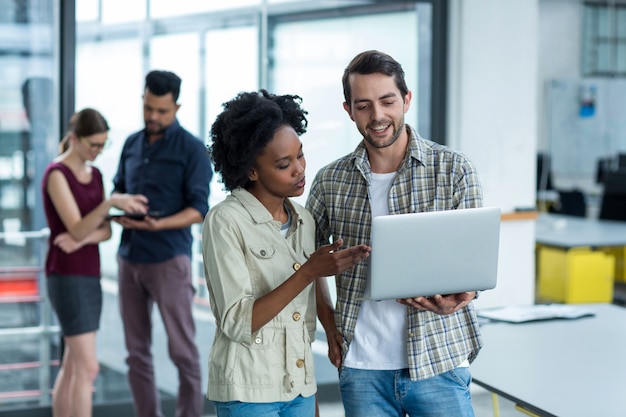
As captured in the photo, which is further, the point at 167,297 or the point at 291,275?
the point at 167,297

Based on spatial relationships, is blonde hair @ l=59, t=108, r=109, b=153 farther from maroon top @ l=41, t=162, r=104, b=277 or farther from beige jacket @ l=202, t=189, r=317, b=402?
beige jacket @ l=202, t=189, r=317, b=402

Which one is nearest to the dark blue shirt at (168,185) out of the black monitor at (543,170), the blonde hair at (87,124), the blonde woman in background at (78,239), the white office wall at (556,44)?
the blonde woman in background at (78,239)

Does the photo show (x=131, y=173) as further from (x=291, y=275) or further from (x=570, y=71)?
(x=570, y=71)

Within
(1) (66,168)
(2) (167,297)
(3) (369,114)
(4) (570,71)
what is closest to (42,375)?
(2) (167,297)

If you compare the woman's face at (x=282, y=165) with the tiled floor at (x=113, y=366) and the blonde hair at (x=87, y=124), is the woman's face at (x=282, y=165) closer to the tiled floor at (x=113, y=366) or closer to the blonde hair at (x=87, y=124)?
the blonde hair at (x=87, y=124)

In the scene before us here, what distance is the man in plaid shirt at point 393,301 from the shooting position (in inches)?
85.6

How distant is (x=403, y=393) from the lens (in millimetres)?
2221

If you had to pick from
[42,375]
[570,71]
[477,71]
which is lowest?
[42,375]

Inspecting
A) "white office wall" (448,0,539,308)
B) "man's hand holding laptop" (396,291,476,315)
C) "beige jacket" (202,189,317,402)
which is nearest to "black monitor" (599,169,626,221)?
"white office wall" (448,0,539,308)

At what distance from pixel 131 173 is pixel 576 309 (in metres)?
1.96

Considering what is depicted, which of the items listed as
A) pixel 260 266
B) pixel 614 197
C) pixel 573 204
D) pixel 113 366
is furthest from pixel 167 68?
pixel 573 204

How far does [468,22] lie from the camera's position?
4.71 metres

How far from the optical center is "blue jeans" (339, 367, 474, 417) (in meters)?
2.21

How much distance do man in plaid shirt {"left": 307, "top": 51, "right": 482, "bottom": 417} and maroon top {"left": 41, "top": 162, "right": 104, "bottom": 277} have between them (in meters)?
1.68
